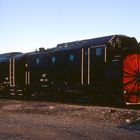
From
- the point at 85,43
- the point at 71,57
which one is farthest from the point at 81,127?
the point at 71,57

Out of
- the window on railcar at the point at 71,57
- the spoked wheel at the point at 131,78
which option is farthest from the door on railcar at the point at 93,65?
the spoked wheel at the point at 131,78

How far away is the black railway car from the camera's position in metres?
21.2

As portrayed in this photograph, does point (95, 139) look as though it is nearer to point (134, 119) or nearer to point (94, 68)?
point (134, 119)

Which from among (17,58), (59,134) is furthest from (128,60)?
(17,58)

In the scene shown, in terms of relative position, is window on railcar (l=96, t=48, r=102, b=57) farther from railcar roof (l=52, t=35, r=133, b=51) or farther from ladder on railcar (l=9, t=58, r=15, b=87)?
ladder on railcar (l=9, t=58, r=15, b=87)

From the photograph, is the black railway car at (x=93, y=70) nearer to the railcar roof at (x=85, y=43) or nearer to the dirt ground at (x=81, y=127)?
the railcar roof at (x=85, y=43)

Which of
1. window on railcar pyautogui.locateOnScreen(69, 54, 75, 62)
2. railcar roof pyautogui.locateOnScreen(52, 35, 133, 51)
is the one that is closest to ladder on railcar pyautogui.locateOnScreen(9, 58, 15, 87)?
railcar roof pyautogui.locateOnScreen(52, 35, 133, 51)

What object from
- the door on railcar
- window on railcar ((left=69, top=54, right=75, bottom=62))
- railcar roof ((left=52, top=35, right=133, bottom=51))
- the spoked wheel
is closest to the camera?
the spoked wheel

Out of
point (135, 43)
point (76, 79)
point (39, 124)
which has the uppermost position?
point (135, 43)

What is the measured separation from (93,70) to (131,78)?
258cm

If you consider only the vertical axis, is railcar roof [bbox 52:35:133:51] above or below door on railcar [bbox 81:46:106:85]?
above

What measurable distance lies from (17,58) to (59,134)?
21.9 metres

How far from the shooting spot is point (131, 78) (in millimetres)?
21641

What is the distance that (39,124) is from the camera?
14.4m
